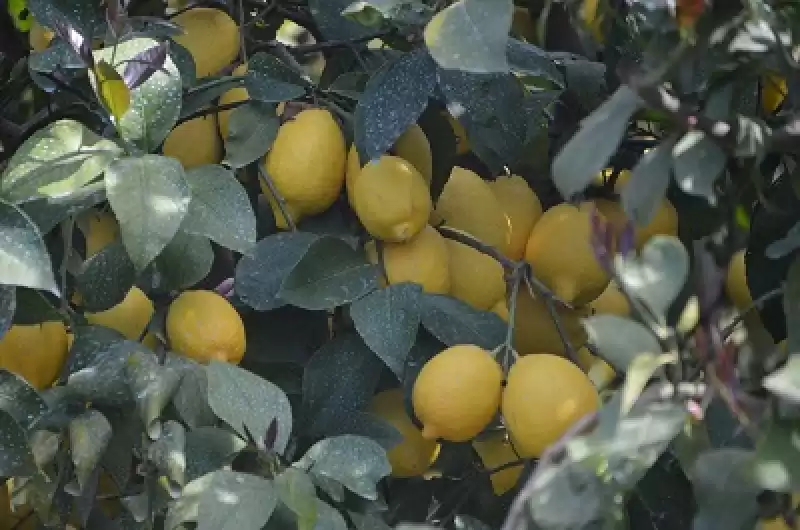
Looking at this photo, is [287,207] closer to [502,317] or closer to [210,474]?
[502,317]

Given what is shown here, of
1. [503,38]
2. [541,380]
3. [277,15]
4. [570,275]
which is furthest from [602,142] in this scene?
[277,15]

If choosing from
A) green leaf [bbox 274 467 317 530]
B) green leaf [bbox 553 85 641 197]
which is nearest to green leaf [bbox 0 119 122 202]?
green leaf [bbox 274 467 317 530]

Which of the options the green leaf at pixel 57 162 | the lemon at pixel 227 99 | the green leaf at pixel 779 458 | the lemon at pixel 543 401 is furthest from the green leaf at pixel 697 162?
the lemon at pixel 227 99

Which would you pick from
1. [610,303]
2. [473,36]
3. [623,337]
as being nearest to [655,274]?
[623,337]

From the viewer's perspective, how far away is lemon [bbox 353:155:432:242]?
2.92 feet

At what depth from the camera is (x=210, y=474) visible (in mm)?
701

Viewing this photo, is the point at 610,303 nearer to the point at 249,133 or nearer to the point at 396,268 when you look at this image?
the point at 396,268

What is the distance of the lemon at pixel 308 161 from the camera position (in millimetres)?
931

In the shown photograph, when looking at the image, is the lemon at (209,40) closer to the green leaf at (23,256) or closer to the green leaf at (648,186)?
the green leaf at (23,256)

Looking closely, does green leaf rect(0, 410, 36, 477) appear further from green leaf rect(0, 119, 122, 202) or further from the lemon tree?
green leaf rect(0, 119, 122, 202)

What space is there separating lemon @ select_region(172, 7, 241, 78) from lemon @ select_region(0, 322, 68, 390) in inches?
10.6

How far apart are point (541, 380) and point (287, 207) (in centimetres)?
25

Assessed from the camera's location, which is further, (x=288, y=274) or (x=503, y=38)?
(x=288, y=274)

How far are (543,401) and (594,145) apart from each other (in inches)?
10.8
